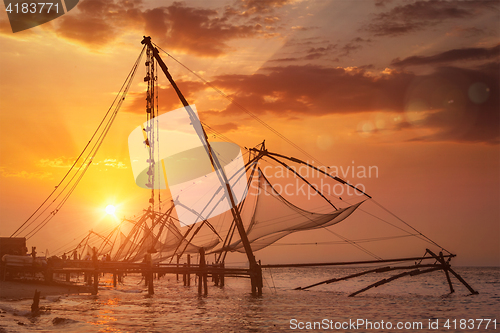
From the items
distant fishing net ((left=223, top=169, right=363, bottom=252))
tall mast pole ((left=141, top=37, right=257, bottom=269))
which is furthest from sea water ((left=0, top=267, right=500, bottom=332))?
distant fishing net ((left=223, top=169, right=363, bottom=252))

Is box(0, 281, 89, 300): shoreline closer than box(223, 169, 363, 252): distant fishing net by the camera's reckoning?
Yes

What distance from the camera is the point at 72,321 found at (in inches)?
667

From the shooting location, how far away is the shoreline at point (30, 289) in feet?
76.0

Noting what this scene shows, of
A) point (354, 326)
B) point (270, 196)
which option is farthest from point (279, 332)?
point (270, 196)

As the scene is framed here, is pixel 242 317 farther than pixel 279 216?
No

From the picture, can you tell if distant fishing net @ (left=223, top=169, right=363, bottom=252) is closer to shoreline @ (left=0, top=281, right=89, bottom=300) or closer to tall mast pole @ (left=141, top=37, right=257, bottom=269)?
tall mast pole @ (left=141, top=37, right=257, bottom=269)

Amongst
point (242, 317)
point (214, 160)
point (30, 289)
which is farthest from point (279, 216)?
point (30, 289)

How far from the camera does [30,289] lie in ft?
84.1

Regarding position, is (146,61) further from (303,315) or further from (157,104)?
(303,315)

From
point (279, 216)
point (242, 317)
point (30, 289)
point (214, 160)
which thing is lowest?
point (242, 317)

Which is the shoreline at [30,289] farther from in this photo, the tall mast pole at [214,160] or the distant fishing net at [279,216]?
the distant fishing net at [279,216]

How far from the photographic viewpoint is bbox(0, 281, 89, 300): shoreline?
76.0ft

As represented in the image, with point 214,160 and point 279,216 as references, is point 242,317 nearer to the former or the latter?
point 279,216

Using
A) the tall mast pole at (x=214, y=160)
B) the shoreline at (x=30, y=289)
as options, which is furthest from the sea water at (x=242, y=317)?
the tall mast pole at (x=214, y=160)
